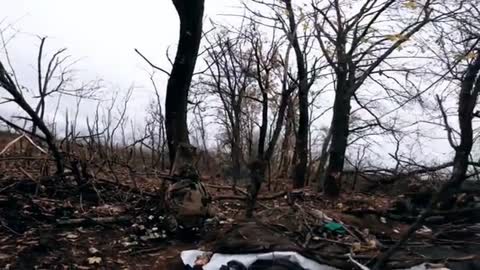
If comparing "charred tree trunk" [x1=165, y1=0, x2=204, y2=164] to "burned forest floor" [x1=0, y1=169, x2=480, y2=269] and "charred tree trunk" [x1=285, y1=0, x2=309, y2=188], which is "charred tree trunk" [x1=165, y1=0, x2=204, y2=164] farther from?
"charred tree trunk" [x1=285, y1=0, x2=309, y2=188]

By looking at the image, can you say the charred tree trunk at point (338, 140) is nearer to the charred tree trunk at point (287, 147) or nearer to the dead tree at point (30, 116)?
the charred tree trunk at point (287, 147)

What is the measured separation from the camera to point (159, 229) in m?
5.40

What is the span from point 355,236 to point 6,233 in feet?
11.4

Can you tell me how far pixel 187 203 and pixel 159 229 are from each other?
451 millimetres

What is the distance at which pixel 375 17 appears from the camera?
12.9 meters

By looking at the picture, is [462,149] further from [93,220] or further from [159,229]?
[93,220]

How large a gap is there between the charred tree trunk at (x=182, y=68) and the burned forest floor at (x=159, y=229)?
2.34ft

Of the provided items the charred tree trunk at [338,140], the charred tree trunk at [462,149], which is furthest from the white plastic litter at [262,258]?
the charred tree trunk at [338,140]

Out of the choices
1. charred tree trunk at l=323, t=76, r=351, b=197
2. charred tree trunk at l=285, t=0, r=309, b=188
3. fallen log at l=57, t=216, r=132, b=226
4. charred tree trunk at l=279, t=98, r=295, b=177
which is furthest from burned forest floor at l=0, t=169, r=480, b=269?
charred tree trunk at l=279, t=98, r=295, b=177

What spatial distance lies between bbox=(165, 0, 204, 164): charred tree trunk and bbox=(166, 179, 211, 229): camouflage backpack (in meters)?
0.74

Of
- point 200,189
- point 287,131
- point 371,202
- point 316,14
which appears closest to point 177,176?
point 200,189

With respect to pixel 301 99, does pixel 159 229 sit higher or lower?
lower

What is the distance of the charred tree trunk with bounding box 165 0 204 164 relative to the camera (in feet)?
20.2

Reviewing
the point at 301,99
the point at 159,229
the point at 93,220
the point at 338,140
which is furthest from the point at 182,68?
the point at 301,99
